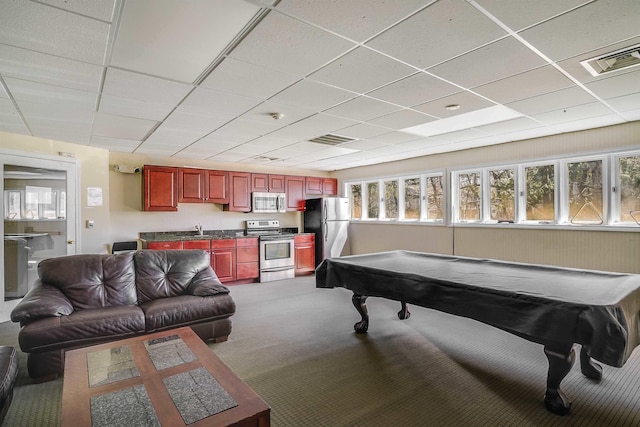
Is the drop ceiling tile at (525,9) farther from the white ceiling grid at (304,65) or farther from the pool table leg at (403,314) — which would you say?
the pool table leg at (403,314)

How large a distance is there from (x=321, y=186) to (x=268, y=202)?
1493 mm

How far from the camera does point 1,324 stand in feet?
12.9

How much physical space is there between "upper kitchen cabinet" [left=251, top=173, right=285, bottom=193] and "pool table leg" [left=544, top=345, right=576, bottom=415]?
18.5 feet

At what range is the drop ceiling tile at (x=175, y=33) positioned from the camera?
66.9 inches

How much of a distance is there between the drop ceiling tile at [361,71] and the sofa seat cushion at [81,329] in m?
2.62

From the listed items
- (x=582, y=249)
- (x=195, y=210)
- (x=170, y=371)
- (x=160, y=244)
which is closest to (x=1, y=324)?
(x=160, y=244)

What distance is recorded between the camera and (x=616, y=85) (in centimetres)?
276

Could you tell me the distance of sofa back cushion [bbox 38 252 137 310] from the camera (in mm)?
3119

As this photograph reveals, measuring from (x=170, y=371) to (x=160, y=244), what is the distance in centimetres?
395

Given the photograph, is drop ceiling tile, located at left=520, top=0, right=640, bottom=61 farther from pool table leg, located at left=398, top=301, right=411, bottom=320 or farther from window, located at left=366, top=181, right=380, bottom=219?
window, located at left=366, top=181, right=380, bottom=219

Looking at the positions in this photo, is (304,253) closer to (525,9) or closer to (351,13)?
(351,13)

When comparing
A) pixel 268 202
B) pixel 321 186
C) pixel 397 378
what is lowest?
pixel 397 378

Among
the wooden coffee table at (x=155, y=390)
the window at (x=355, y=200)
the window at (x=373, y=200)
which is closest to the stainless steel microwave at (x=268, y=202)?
the window at (x=355, y=200)

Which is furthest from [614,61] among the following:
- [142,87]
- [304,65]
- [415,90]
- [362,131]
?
[142,87]
